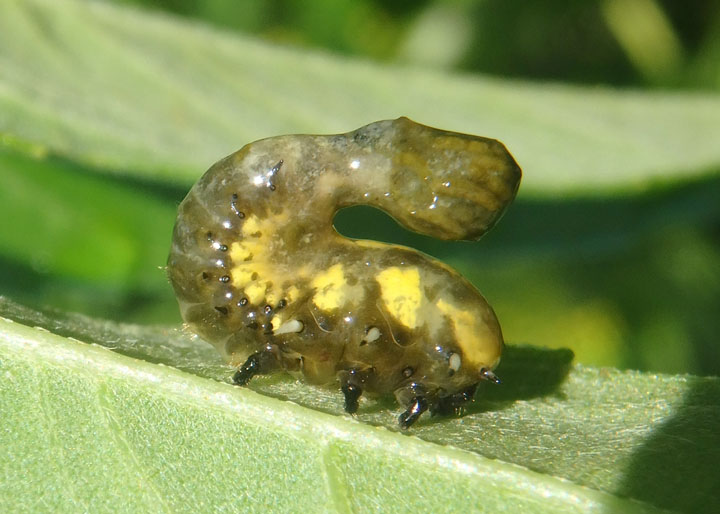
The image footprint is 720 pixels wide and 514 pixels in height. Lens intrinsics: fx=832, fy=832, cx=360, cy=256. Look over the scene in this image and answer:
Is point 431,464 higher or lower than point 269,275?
lower

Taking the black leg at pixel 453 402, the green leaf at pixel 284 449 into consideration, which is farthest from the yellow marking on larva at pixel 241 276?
the black leg at pixel 453 402

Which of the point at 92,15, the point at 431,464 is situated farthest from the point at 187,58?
the point at 431,464

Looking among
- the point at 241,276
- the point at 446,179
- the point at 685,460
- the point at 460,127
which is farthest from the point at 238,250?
the point at 460,127

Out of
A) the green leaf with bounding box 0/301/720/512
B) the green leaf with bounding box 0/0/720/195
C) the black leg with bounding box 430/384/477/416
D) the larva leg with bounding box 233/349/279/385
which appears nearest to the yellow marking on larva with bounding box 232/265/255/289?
the larva leg with bounding box 233/349/279/385

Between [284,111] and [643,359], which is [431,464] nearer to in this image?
[284,111]

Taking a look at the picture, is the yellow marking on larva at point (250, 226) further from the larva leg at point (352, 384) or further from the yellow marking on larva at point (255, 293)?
the larva leg at point (352, 384)

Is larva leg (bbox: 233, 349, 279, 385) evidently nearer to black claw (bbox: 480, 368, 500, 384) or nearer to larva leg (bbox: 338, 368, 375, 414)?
larva leg (bbox: 338, 368, 375, 414)
